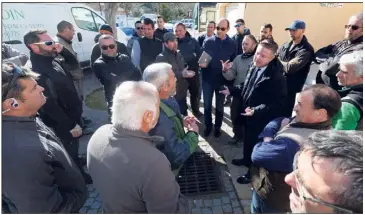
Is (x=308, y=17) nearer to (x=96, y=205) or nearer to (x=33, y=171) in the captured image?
(x=96, y=205)

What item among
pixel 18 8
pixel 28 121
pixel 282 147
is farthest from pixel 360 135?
pixel 18 8

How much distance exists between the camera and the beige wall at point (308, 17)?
1046cm

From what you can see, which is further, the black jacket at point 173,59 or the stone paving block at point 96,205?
the black jacket at point 173,59

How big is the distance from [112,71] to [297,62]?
2654mm

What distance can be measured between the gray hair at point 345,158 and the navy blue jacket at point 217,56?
3197 millimetres

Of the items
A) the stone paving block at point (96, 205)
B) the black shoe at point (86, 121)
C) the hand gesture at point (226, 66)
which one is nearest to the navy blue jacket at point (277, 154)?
the stone paving block at point (96, 205)

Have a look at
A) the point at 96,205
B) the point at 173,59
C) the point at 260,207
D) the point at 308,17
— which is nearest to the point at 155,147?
the point at 260,207

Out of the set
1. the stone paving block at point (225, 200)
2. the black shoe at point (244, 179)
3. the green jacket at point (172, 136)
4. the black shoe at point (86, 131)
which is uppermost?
the green jacket at point (172, 136)

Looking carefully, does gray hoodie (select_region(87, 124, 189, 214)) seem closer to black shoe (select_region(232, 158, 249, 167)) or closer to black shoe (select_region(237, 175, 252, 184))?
black shoe (select_region(237, 175, 252, 184))

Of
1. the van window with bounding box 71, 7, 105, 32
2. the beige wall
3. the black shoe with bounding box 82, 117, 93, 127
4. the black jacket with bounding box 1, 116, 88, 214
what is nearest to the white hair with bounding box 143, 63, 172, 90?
the black jacket with bounding box 1, 116, 88, 214

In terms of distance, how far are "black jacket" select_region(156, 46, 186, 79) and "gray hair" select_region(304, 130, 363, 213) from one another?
328 cm

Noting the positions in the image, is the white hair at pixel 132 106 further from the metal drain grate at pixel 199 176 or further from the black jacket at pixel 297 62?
the black jacket at pixel 297 62

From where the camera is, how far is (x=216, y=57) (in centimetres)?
429

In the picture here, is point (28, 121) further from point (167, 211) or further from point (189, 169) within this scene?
point (189, 169)
